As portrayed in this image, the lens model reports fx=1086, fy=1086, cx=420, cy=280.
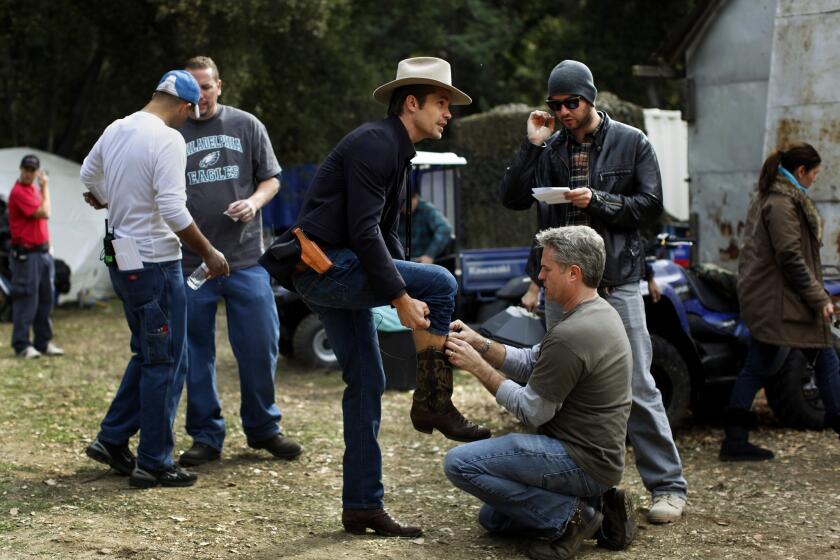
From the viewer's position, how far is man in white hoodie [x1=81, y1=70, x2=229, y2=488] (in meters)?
5.26

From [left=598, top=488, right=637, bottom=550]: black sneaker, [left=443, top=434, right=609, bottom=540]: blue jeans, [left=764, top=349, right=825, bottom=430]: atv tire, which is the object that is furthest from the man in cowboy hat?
[left=764, top=349, right=825, bottom=430]: atv tire

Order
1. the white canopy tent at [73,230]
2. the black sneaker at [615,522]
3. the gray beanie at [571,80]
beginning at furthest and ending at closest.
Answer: the white canopy tent at [73,230]
the gray beanie at [571,80]
the black sneaker at [615,522]

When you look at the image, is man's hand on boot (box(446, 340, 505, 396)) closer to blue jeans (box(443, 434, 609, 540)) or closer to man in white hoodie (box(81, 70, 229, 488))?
blue jeans (box(443, 434, 609, 540))

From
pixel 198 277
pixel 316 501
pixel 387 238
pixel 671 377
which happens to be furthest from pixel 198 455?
pixel 671 377

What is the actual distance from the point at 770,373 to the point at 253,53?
1191 cm

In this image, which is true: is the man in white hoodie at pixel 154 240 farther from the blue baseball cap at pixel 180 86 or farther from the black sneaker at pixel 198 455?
the black sneaker at pixel 198 455

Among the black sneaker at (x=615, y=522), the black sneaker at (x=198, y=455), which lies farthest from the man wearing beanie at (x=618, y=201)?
the black sneaker at (x=198, y=455)

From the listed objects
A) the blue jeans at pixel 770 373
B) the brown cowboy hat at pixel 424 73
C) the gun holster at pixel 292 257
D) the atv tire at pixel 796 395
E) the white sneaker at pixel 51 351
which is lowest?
the white sneaker at pixel 51 351

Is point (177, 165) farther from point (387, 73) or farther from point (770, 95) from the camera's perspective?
point (387, 73)

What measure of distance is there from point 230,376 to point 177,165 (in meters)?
4.85

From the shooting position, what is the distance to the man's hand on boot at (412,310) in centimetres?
430

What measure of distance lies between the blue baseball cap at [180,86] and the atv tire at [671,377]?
123 inches

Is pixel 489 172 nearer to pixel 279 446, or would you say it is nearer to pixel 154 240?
pixel 279 446

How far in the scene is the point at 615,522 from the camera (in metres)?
4.72
